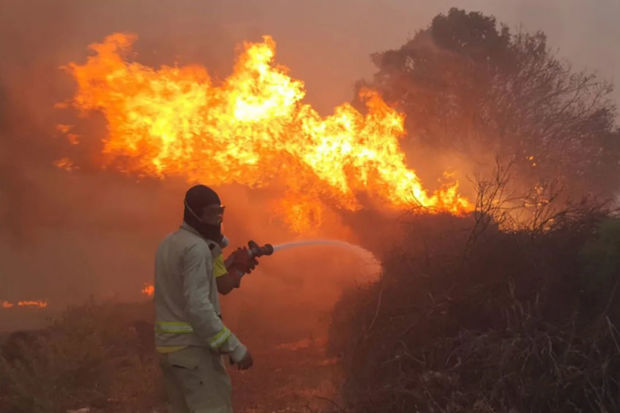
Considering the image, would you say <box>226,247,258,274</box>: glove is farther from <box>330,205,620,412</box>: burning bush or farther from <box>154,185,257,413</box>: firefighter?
<box>330,205,620,412</box>: burning bush

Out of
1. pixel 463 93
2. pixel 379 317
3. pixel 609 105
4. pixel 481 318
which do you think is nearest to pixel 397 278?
pixel 379 317

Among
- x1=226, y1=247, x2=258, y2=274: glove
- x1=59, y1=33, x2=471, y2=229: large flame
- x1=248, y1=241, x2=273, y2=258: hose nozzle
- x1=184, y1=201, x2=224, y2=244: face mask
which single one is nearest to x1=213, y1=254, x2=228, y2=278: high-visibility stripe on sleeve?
x1=184, y1=201, x2=224, y2=244: face mask

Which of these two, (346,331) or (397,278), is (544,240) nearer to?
(397,278)

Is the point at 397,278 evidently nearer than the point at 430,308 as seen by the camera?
No

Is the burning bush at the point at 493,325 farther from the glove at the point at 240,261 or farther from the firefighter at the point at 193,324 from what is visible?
the firefighter at the point at 193,324

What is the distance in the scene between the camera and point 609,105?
875 inches

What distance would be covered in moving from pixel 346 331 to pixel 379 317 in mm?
821

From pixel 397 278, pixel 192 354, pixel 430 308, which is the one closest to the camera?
pixel 192 354

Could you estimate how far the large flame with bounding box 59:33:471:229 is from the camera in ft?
39.2

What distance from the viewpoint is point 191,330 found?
350cm

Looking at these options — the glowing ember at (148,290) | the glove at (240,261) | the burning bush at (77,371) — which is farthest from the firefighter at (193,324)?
the glowing ember at (148,290)

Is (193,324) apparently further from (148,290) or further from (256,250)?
(148,290)

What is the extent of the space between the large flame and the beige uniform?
8667 millimetres

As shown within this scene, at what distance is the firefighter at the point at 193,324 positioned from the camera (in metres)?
3.39
